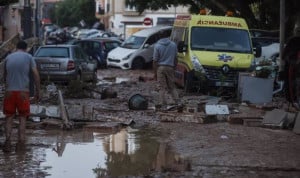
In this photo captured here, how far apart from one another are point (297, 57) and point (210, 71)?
4.74 meters

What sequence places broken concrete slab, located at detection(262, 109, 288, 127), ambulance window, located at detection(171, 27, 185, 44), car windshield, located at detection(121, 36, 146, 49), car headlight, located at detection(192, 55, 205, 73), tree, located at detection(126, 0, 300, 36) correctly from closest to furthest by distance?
1. broken concrete slab, located at detection(262, 109, 288, 127)
2. car headlight, located at detection(192, 55, 205, 73)
3. ambulance window, located at detection(171, 27, 185, 44)
4. tree, located at detection(126, 0, 300, 36)
5. car windshield, located at detection(121, 36, 146, 49)

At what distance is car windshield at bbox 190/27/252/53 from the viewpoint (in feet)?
66.6

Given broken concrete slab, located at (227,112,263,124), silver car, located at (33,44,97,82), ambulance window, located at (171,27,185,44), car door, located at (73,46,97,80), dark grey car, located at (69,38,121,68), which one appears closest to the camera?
broken concrete slab, located at (227,112,263,124)

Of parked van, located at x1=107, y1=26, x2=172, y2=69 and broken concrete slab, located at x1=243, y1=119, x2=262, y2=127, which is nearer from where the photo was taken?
broken concrete slab, located at x1=243, y1=119, x2=262, y2=127

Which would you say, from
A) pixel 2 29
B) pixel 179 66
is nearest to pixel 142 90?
pixel 179 66

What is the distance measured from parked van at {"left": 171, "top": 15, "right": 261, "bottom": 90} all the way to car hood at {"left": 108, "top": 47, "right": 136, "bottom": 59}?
1275 cm

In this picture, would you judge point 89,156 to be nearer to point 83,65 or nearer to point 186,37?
point 186,37

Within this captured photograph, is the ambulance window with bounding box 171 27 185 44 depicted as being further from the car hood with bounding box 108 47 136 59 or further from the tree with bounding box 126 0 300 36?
the car hood with bounding box 108 47 136 59

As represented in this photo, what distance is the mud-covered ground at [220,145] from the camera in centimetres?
927

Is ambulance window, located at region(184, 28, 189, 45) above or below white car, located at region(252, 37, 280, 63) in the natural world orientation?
above

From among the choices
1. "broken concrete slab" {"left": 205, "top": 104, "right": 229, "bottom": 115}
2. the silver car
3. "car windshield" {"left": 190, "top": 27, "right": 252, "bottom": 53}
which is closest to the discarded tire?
"broken concrete slab" {"left": 205, "top": 104, "right": 229, "bottom": 115}

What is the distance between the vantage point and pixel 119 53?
3447 centimetres

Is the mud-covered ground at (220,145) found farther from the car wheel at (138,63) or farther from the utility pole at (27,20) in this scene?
the car wheel at (138,63)

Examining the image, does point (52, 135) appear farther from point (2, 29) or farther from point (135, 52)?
point (2, 29)
